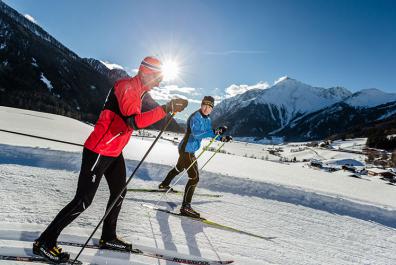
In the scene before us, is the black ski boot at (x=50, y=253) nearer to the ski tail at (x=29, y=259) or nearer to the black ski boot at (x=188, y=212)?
the ski tail at (x=29, y=259)

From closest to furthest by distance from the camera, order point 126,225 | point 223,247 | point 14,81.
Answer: point 223,247 → point 126,225 → point 14,81

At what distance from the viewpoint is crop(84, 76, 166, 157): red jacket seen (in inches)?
131

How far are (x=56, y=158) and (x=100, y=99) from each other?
168251 mm

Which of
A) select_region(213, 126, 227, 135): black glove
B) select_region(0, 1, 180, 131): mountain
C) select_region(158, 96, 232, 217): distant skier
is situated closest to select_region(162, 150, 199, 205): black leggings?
select_region(158, 96, 232, 217): distant skier

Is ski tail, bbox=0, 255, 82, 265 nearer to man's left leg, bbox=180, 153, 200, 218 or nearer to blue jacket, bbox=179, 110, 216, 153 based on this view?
man's left leg, bbox=180, 153, 200, 218

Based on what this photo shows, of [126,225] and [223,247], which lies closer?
[223,247]

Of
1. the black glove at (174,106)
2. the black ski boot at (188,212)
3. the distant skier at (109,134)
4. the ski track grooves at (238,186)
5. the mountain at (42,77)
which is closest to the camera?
the distant skier at (109,134)

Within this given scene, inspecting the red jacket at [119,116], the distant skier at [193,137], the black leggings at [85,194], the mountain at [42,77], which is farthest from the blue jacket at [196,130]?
the mountain at [42,77]

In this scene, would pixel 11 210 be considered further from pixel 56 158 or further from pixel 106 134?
pixel 56 158

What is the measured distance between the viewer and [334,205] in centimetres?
743

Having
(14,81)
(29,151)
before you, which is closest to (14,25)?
(14,81)

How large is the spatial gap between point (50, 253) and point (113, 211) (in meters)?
0.83

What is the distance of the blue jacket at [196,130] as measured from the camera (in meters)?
5.77

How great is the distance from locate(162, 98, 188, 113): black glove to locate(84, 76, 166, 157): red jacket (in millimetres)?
102
